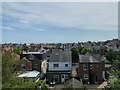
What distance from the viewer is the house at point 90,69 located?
8195mm

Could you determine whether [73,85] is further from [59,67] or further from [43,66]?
[43,66]

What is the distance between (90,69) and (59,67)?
117cm

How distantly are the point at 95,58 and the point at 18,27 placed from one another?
396 cm

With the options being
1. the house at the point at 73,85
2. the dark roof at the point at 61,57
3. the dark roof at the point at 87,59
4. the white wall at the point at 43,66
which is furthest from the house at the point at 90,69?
the house at the point at 73,85

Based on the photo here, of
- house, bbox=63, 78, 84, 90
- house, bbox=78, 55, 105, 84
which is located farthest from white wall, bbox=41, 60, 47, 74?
house, bbox=63, 78, 84, 90

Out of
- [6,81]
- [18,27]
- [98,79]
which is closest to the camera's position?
[6,81]

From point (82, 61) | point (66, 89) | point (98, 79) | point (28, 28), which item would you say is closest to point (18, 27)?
point (28, 28)

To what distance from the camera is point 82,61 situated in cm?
816

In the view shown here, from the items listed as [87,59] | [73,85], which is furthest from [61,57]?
[73,85]

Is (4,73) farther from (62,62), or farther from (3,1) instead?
(62,62)

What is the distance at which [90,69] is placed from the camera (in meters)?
8.28

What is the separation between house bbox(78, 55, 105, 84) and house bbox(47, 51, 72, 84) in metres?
0.51

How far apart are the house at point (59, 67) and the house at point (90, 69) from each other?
51cm

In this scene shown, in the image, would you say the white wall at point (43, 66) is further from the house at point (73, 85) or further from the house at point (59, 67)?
the house at point (73, 85)
